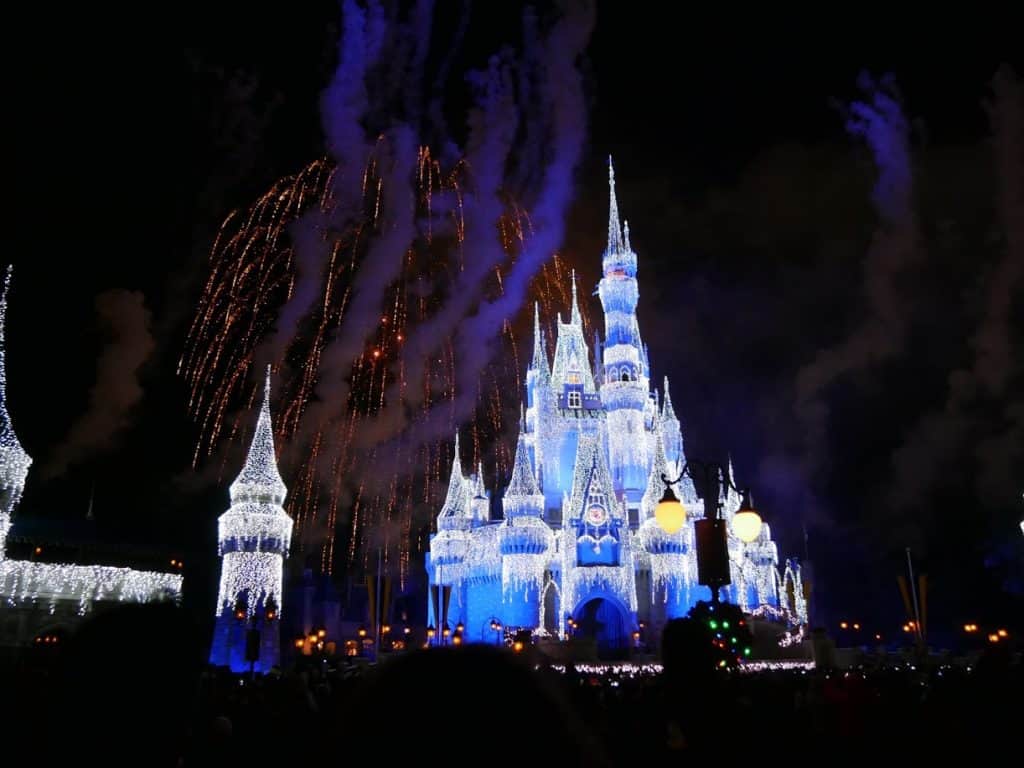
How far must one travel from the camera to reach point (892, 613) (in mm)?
76250

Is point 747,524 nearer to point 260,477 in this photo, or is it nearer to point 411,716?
point 411,716

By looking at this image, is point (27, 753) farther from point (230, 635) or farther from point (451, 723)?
point (230, 635)

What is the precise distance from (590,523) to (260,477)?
25015mm

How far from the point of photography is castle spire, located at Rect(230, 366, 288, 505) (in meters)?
39.2

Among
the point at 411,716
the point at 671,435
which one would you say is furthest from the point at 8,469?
the point at 671,435

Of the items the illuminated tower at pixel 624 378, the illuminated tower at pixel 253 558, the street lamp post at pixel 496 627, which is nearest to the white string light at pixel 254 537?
the illuminated tower at pixel 253 558

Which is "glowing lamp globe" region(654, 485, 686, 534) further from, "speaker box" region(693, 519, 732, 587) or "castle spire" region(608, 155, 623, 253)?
"castle spire" region(608, 155, 623, 253)

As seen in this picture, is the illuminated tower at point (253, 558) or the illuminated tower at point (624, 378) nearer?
the illuminated tower at point (253, 558)

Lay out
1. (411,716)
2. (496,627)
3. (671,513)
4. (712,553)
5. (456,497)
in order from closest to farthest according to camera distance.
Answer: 1. (411,716)
2. (671,513)
3. (712,553)
4. (496,627)
5. (456,497)

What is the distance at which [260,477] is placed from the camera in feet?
129

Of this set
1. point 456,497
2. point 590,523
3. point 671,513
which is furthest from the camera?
point 456,497

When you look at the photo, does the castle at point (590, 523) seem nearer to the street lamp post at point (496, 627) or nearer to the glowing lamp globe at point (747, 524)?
the street lamp post at point (496, 627)

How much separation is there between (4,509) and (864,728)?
122 feet

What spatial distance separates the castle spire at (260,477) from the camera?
1544 inches
